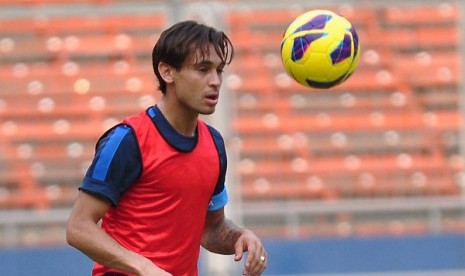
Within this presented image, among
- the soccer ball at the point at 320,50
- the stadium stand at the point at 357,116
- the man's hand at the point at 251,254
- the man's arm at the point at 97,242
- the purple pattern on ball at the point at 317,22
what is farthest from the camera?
the stadium stand at the point at 357,116

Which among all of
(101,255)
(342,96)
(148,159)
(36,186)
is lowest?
(101,255)

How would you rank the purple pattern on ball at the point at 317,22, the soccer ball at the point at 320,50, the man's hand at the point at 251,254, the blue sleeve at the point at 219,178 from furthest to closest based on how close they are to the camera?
the purple pattern on ball at the point at 317,22 → the soccer ball at the point at 320,50 → the blue sleeve at the point at 219,178 → the man's hand at the point at 251,254

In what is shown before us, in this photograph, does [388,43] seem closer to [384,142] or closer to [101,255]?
[384,142]

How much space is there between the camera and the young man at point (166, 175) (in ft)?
A: 13.3

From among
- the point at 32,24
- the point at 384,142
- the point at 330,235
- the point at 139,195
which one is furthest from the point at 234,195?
the point at 139,195

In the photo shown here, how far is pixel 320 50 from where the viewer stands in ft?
17.0

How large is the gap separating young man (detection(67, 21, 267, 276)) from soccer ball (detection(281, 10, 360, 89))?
936 millimetres

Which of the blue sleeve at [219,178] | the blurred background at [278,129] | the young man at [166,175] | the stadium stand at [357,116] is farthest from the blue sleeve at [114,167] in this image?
the stadium stand at [357,116]

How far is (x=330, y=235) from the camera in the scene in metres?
7.67

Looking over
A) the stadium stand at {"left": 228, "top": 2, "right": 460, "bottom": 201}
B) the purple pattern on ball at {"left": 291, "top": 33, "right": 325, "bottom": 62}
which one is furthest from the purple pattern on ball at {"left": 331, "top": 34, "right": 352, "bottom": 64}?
the stadium stand at {"left": 228, "top": 2, "right": 460, "bottom": 201}

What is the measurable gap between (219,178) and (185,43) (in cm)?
59

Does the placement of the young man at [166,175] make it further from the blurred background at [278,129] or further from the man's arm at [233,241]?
the blurred background at [278,129]

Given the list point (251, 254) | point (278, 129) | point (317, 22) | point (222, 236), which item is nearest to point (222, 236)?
point (222, 236)

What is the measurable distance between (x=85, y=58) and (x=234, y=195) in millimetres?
1625
